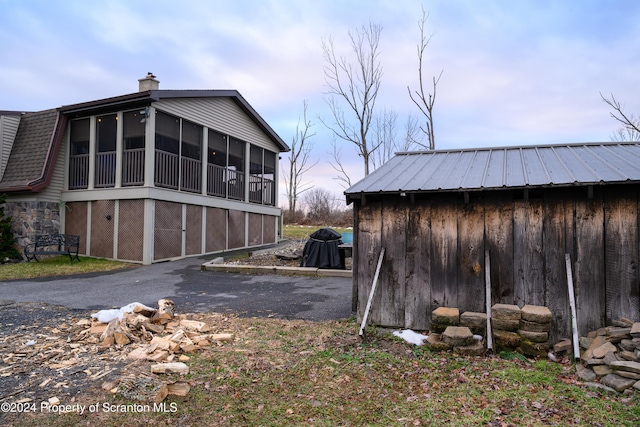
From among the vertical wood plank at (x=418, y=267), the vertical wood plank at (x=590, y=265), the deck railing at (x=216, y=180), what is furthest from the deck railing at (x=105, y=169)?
the vertical wood plank at (x=590, y=265)

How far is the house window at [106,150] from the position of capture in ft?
45.5

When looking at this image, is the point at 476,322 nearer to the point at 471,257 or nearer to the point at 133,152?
the point at 471,257

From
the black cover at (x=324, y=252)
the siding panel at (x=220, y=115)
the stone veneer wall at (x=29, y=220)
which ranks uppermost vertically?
the siding panel at (x=220, y=115)

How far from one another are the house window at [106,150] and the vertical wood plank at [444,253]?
12102 millimetres

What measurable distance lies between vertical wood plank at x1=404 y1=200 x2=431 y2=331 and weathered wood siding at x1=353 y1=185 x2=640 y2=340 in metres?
0.01

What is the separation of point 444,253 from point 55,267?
11.7m

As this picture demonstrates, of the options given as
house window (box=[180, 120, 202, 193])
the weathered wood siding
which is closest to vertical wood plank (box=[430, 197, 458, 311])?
the weathered wood siding

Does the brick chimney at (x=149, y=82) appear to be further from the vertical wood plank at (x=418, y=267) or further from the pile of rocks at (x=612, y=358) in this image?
the pile of rocks at (x=612, y=358)

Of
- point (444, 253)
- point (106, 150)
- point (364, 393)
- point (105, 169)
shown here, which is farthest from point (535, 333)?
point (106, 150)

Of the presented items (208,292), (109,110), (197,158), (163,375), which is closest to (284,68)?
(197,158)

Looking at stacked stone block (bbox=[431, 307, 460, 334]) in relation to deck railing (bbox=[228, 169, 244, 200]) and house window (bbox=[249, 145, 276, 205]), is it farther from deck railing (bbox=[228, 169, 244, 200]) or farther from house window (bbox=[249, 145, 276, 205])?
house window (bbox=[249, 145, 276, 205])

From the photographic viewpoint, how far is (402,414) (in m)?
3.28

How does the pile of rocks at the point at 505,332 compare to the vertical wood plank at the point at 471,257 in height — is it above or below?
below

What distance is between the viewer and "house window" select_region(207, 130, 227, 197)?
16062 millimetres
